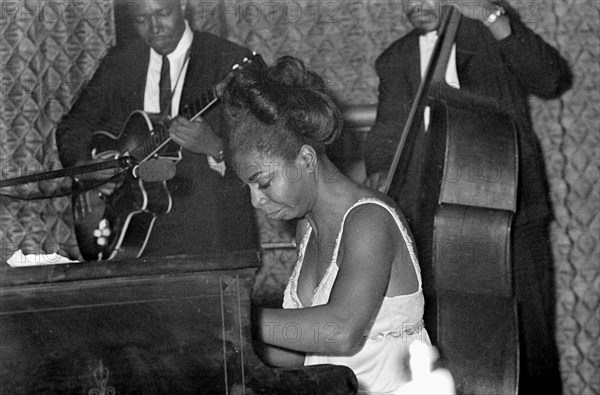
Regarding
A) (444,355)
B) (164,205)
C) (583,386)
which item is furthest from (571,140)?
(164,205)

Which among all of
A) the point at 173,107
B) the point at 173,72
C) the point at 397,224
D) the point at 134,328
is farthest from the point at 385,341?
the point at 173,72

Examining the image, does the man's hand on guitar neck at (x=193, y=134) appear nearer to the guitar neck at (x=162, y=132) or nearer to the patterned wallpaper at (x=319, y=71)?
the guitar neck at (x=162, y=132)

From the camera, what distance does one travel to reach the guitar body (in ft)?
10.5

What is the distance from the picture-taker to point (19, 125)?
3492 millimetres

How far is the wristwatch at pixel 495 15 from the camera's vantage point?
2.95 m

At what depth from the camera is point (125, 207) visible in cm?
321

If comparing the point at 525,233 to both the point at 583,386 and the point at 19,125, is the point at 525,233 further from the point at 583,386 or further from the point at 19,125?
the point at 19,125

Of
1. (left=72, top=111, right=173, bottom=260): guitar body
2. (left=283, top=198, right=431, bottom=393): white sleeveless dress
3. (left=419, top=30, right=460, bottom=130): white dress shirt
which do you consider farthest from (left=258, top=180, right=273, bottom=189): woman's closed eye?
(left=419, top=30, right=460, bottom=130): white dress shirt

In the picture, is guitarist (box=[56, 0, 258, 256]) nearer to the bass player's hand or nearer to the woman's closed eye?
the bass player's hand

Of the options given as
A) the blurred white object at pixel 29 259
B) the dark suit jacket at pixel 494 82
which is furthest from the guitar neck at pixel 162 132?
the blurred white object at pixel 29 259

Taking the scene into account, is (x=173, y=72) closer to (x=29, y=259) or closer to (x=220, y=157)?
(x=220, y=157)

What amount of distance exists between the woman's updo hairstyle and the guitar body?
1337mm

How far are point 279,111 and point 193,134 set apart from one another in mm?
1268

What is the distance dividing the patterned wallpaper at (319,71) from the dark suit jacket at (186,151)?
0.27ft
